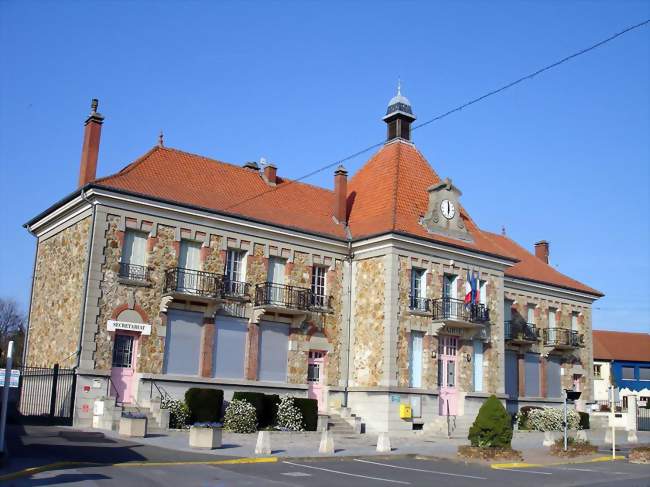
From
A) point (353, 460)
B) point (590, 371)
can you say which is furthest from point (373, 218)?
point (590, 371)

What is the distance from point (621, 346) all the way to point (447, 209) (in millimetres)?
39348

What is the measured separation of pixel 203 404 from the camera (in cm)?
2584

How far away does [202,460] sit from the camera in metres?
18.4

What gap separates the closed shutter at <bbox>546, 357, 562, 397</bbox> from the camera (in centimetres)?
4125

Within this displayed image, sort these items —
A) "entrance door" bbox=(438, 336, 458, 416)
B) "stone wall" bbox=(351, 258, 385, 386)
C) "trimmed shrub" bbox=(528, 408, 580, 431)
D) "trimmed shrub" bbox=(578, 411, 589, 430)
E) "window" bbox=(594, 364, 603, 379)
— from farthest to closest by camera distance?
1. "window" bbox=(594, 364, 603, 379)
2. "trimmed shrub" bbox=(578, 411, 589, 430)
3. "trimmed shrub" bbox=(528, 408, 580, 431)
4. "entrance door" bbox=(438, 336, 458, 416)
5. "stone wall" bbox=(351, 258, 385, 386)

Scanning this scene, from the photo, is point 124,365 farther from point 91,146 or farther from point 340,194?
point 340,194

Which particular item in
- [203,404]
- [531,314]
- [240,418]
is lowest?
[240,418]

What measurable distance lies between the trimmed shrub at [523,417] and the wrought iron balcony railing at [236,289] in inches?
618

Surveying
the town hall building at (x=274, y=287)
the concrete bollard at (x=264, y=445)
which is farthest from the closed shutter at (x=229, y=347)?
the concrete bollard at (x=264, y=445)

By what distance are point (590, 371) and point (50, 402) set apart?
3141cm

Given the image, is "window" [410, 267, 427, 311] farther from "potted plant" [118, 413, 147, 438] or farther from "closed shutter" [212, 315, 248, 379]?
"potted plant" [118, 413, 147, 438]

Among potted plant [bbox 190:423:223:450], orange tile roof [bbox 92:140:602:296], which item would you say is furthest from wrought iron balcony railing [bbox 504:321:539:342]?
potted plant [bbox 190:423:223:450]

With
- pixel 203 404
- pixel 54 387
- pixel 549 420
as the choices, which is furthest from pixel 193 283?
pixel 549 420

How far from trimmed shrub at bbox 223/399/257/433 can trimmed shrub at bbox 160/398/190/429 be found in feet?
4.52
